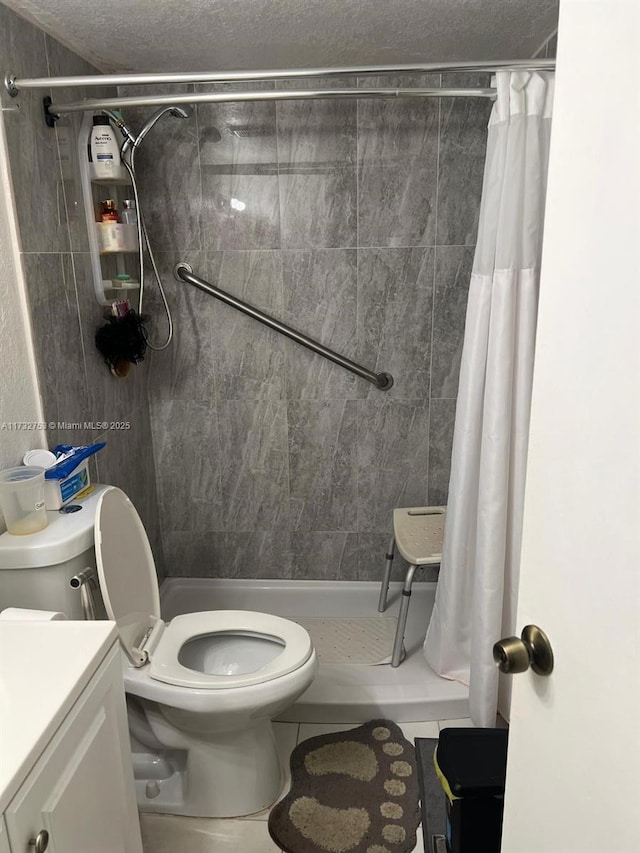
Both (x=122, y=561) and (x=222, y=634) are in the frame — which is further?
(x=222, y=634)

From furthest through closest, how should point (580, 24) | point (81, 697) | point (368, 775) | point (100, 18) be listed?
point (368, 775), point (100, 18), point (81, 697), point (580, 24)

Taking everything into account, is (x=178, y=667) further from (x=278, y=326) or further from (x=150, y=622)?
(x=278, y=326)

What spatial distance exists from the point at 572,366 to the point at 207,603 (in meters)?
2.22

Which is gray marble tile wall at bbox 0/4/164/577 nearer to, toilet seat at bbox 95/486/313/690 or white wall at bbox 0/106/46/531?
white wall at bbox 0/106/46/531

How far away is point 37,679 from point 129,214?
1573mm

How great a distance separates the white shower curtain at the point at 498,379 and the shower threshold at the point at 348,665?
182 mm

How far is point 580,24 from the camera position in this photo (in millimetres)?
670

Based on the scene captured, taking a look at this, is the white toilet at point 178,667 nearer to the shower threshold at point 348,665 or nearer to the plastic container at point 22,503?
the plastic container at point 22,503

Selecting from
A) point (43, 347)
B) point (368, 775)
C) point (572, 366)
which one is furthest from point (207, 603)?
point (572, 366)

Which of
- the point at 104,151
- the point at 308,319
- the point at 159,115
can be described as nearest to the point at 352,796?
the point at 308,319

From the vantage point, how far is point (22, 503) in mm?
1486

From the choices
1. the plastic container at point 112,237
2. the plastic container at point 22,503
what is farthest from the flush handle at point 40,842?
the plastic container at point 112,237

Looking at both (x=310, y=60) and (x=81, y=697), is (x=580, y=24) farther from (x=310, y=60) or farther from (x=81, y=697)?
(x=310, y=60)

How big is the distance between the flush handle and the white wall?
0.80 metres
